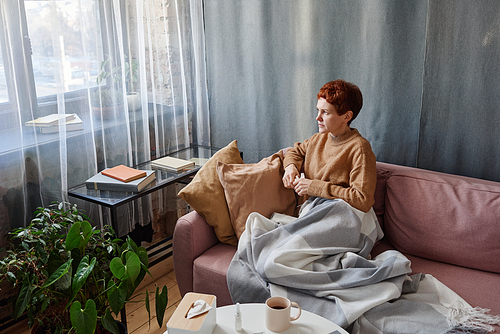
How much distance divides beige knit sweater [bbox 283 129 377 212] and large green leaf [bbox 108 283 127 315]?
863 mm

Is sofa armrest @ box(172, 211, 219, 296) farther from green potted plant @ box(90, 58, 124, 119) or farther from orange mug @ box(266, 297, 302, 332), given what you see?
green potted plant @ box(90, 58, 124, 119)

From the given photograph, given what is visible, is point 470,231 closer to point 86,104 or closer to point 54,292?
point 54,292

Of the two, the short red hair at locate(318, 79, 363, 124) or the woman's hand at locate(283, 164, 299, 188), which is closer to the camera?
the short red hair at locate(318, 79, 363, 124)

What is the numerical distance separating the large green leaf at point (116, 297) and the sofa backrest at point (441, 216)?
1.16 m

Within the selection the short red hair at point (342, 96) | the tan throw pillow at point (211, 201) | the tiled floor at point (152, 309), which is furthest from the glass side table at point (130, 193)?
the short red hair at point (342, 96)

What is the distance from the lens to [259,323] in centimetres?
131

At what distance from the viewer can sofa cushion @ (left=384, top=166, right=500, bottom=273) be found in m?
1.71

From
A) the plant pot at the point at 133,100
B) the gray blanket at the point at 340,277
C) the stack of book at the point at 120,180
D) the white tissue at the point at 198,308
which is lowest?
the gray blanket at the point at 340,277

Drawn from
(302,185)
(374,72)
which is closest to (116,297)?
(302,185)

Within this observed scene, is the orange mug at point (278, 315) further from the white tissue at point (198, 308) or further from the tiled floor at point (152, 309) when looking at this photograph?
the tiled floor at point (152, 309)

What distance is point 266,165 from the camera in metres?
2.07

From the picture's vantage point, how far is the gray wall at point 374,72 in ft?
6.52

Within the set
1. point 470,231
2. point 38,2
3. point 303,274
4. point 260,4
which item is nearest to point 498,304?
point 470,231

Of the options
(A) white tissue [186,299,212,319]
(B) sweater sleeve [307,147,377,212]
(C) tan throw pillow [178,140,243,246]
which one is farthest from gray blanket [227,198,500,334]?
(A) white tissue [186,299,212,319]
